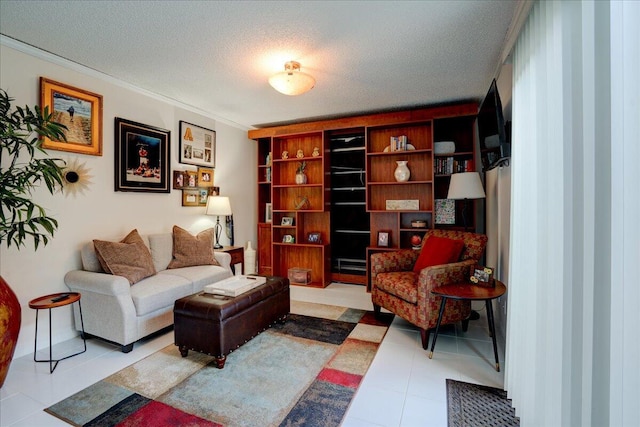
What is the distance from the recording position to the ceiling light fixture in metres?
2.70

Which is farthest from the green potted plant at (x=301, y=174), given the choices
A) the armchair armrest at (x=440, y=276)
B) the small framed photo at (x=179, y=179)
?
the armchair armrest at (x=440, y=276)

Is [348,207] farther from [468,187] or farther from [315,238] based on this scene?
[468,187]

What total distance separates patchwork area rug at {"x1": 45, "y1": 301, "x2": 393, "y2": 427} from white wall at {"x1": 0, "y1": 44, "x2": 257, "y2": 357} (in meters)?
1.19

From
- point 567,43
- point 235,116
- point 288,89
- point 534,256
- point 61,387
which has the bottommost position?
point 61,387

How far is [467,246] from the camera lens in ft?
9.84

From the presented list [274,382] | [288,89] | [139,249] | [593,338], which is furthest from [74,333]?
[593,338]

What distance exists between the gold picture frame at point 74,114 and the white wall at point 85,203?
0.21 feet

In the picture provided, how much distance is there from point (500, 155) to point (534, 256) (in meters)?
1.04

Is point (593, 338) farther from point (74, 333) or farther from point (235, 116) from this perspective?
point (235, 116)

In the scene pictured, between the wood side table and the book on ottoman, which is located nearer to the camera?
the book on ottoman

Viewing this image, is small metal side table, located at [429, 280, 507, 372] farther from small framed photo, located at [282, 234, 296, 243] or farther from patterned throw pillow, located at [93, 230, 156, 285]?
small framed photo, located at [282, 234, 296, 243]

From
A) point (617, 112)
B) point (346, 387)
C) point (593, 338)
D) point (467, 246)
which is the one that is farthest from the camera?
point (467, 246)

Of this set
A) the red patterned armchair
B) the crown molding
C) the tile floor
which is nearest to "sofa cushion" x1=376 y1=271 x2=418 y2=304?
the red patterned armchair

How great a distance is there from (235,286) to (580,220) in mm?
2333
